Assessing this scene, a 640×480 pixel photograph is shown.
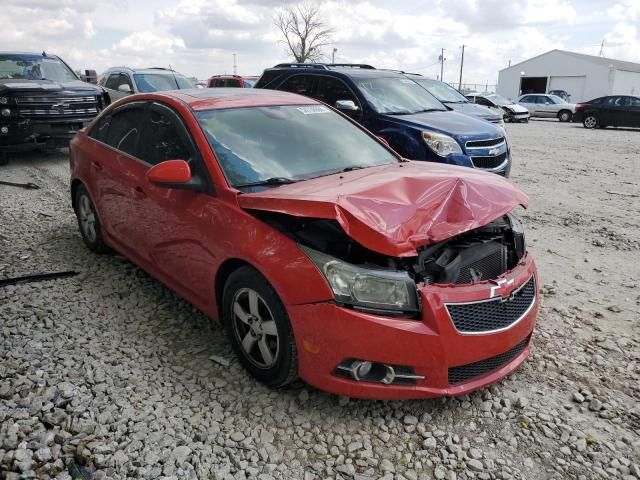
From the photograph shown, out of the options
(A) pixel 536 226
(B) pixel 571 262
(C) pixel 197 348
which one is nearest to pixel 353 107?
(A) pixel 536 226

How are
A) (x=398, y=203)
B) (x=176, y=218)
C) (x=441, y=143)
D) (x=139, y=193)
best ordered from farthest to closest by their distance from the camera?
(x=441, y=143), (x=139, y=193), (x=176, y=218), (x=398, y=203)

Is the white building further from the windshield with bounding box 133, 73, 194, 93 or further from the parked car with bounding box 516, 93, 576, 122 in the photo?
the windshield with bounding box 133, 73, 194, 93

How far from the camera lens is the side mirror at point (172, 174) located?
10.3 feet

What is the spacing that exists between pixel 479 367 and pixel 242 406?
130 centimetres

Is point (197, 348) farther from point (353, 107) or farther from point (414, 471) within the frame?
point (353, 107)

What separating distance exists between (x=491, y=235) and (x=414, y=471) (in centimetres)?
148

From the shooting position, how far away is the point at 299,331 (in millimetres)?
2623

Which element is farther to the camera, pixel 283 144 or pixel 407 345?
pixel 283 144

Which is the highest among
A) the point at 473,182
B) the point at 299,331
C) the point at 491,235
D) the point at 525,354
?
the point at 473,182

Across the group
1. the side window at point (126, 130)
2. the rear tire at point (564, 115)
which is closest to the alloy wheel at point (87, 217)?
the side window at point (126, 130)

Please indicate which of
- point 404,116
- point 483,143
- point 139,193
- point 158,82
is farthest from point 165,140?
point 158,82

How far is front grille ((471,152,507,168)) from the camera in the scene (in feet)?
22.1

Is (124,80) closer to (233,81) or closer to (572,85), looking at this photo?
(233,81)

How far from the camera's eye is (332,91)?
25.2ft
